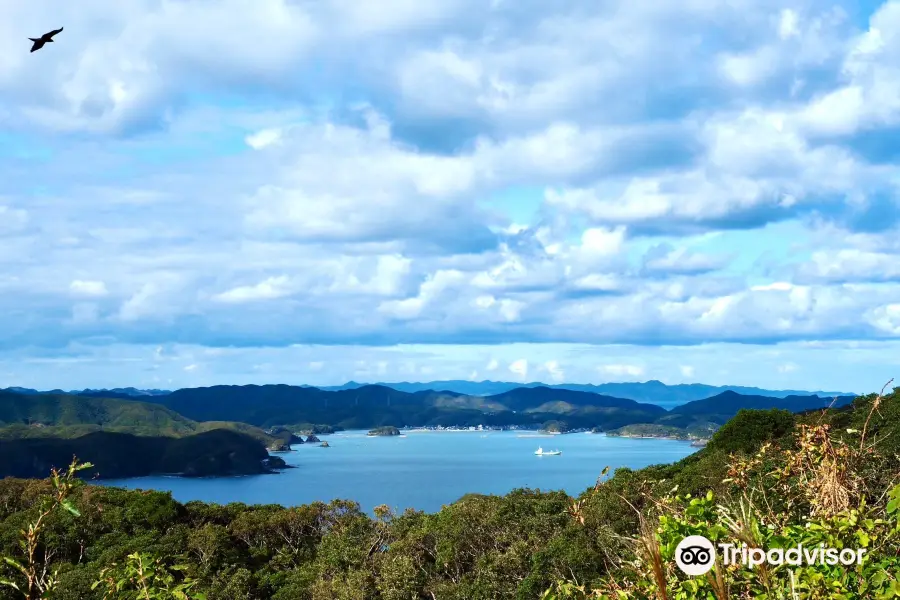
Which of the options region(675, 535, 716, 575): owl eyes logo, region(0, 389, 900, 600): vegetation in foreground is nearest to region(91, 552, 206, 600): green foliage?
region(675, 535, 716, 575): owl eyes logo

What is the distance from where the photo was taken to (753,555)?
16.5 ft

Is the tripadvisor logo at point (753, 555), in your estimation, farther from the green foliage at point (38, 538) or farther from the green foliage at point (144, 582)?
the green foliage at point (38, 538)

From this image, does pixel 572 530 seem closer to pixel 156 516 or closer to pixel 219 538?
pixel 219 538

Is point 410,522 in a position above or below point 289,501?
above

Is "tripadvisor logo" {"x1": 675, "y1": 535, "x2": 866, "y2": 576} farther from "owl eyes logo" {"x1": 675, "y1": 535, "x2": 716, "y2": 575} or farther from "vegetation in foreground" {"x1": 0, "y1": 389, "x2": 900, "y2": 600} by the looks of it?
"vegetation in foreground" {"x1": 0, "y1": 389, "x2": 900, "y2": 600}

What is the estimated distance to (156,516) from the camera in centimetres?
4750

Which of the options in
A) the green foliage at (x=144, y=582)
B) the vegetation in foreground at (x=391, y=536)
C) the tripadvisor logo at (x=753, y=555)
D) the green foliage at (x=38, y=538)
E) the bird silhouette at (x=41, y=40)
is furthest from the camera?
the vegetation in foreground at (x=391, y=536)

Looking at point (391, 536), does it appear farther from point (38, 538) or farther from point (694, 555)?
point (694, 555)

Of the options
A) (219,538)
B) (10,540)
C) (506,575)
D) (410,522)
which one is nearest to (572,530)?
(506,575)

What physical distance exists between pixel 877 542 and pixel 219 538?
1622 inches

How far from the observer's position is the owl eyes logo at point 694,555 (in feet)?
17.6

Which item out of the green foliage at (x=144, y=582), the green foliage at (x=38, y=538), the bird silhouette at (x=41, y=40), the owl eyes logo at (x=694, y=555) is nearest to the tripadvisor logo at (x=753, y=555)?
the owl eyes logo at (x=694, y=555)

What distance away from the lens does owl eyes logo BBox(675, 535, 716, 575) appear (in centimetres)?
538

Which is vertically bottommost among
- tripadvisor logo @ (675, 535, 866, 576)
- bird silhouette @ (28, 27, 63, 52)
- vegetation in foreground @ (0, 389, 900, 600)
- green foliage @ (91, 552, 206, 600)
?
vegetation in foreground @ (0, 389, 900, 600)
